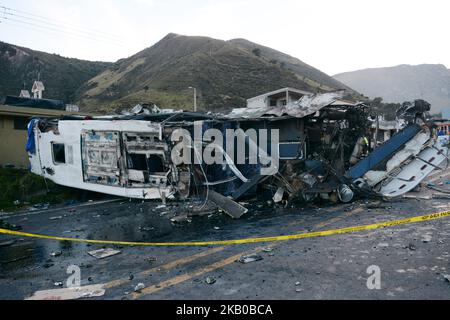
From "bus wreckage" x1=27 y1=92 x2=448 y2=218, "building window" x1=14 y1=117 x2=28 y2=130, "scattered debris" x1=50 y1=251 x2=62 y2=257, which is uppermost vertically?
"building window" x1=14 y1=117 x2=28 y2=130

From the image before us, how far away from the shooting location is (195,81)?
5869 cm

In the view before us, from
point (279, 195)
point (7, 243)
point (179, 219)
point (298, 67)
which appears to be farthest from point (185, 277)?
point (298, 67)

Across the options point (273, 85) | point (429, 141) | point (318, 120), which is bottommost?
point (429, 141)

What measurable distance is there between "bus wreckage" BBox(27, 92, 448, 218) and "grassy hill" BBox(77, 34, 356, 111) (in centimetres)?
3251

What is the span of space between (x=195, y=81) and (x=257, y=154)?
5196 cm

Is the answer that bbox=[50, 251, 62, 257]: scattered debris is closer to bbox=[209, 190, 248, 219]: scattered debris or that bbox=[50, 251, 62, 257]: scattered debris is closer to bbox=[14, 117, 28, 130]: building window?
bbox=[209, 190, 248, 219]: scattered debris

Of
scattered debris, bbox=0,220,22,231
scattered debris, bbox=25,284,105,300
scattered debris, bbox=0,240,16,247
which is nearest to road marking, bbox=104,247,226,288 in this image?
scattered debris, bbox=25,284,105,300

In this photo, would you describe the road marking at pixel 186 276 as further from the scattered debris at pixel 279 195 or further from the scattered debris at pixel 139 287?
the scattered debris at pixel 279 195

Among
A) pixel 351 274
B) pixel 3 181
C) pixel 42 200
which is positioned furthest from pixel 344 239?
pixel 3 181

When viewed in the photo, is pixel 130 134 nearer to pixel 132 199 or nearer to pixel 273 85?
pixel 132 199

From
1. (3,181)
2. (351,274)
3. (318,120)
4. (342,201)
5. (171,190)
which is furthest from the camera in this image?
(3,181)

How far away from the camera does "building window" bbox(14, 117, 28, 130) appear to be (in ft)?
46.0

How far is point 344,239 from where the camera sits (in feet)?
17.1
